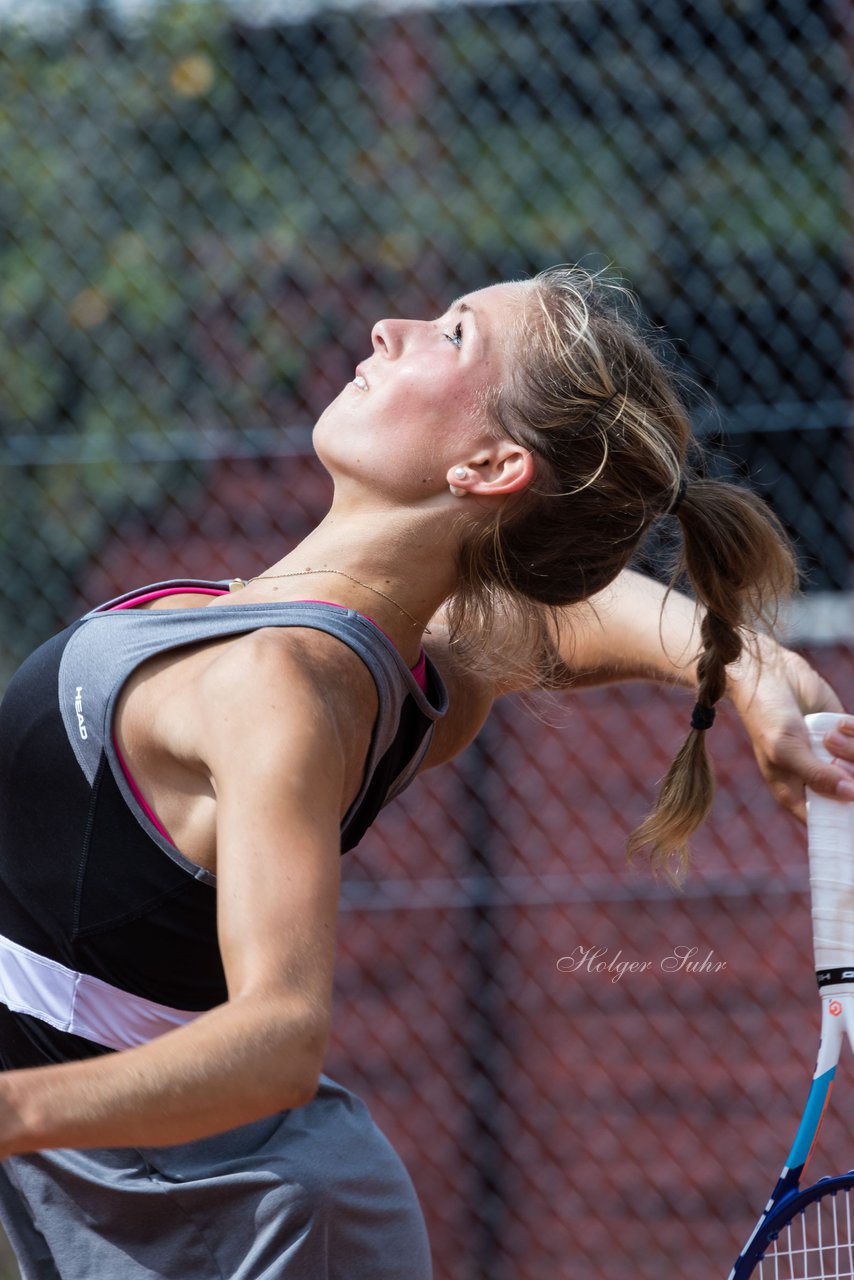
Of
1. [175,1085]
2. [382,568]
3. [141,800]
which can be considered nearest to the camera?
[175,1085]

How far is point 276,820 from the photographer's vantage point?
1.11m

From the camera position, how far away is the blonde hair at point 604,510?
1552 mm

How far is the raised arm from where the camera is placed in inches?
39.3

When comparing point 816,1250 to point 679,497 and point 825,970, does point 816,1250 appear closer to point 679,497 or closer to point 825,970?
point 825,970

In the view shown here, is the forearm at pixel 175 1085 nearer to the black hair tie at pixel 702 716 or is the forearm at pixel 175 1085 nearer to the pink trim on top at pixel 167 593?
the pink trim on top at pixel 167 593

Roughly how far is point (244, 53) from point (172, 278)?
72cm

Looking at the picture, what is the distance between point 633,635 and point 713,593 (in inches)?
7.2

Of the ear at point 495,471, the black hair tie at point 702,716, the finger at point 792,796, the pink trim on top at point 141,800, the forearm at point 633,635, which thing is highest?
the pink trim on top at point 141,800

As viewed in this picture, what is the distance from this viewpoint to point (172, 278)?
14.8 feet

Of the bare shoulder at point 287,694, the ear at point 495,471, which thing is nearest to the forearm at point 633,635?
the ear at point 495,471

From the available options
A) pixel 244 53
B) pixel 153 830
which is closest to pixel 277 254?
pixel 244 53

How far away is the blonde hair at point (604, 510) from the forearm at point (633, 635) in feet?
0.28

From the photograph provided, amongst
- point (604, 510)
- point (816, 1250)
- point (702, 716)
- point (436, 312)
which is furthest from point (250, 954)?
point (436, 312)

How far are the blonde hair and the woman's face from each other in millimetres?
31
